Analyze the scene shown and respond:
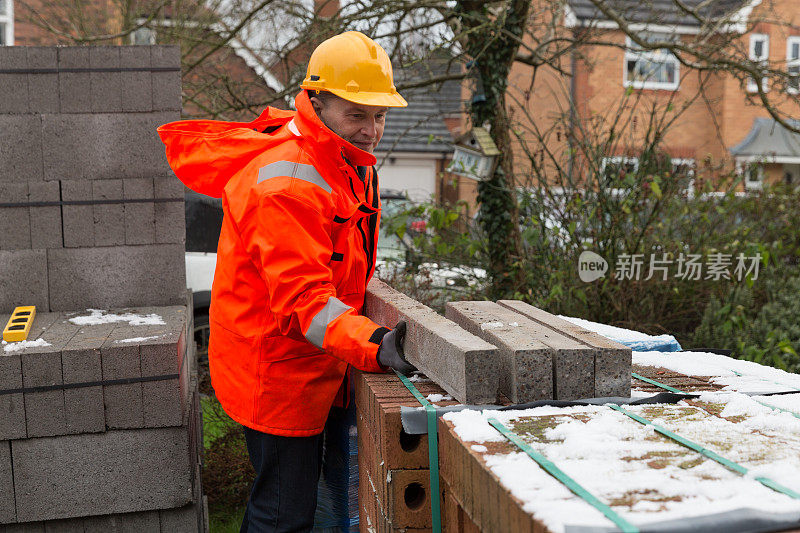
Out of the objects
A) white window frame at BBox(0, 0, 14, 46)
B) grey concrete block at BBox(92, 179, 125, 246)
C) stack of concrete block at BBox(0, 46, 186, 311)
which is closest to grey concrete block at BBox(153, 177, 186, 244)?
stack of concrete block at BBox(0, 46, 186, 311)

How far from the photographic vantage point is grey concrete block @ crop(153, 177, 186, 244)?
4.25 m

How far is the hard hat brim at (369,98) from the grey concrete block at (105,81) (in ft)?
6.21

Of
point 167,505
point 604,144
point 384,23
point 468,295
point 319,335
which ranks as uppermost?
point 384,23

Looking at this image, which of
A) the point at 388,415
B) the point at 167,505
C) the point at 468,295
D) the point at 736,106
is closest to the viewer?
the point at 388,415

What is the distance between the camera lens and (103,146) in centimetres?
421

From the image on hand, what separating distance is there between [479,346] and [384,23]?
5.43 metres

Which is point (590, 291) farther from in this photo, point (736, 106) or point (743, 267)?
point (736, 106)

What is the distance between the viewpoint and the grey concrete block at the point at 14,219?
4.09 m

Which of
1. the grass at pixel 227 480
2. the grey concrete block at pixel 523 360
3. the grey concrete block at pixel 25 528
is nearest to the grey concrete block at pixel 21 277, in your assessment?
the grey concrete block at pixel 25 528

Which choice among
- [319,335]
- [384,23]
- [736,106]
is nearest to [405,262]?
[384,23]

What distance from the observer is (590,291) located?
624 cm

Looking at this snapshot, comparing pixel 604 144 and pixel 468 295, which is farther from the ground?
pixel 604 144

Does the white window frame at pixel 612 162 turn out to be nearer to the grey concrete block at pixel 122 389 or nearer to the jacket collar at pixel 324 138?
the jacket collar at pixel 324 138

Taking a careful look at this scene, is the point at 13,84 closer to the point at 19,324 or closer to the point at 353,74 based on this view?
the point at 19,324
